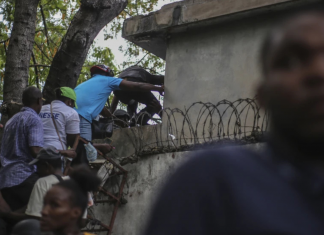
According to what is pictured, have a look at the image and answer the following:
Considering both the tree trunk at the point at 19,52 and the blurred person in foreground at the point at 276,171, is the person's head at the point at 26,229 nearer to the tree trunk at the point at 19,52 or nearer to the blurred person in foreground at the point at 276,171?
the blurred person in foreground at the point at 276,171

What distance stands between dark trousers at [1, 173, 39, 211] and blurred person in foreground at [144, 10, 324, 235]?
403cm

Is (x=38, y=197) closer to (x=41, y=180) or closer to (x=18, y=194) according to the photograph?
(x=41, y=180)

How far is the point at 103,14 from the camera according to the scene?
6531 millimetres

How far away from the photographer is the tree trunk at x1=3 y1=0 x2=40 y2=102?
634 centimetres

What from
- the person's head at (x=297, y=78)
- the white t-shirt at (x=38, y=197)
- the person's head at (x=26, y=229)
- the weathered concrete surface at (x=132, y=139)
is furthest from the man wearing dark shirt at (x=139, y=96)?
the person's head at (x=297, y=78)

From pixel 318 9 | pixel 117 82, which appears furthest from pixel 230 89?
pixel 318 9

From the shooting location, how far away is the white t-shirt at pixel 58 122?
546 cm

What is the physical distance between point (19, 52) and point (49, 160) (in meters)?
2.37

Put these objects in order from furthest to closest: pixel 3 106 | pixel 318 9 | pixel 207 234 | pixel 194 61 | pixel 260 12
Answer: pixel 194 61 < pixel 260 12 < pixel 3 106 < pixel 318 9 < pixel 207 234

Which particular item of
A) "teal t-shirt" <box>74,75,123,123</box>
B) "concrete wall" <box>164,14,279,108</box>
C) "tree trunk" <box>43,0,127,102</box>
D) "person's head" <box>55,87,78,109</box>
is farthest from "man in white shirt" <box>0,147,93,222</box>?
"concrete wall" <box>164,14,279,108</box>

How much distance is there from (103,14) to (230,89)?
6.28 ft

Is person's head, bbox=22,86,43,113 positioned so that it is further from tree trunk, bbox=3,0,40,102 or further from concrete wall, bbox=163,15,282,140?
concrete wall, bbox=163,15,282,140

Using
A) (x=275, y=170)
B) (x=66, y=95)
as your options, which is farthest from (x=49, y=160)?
(x=275, y=170)

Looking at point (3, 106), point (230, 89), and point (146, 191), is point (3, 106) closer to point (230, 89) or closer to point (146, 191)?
point (146, 191)
